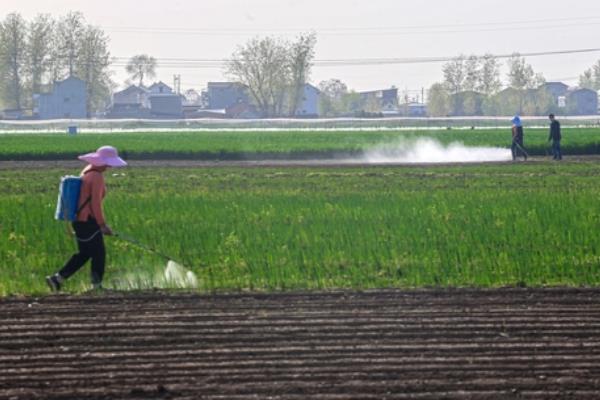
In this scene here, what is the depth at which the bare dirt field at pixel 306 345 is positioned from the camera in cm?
780

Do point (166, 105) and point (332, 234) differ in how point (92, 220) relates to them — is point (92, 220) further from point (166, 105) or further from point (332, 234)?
point (166, 105)

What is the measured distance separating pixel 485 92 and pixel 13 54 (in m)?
53.8

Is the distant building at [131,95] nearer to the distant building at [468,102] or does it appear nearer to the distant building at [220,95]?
the distant building at [220,95]

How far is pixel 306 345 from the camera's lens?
9.02 meters

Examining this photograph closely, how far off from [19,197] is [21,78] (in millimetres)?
105097

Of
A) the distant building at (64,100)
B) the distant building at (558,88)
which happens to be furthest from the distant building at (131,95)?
the distant building at (558,88)

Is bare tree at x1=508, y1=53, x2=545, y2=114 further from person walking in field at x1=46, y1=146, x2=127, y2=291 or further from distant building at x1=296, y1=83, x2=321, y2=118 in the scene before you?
person walking in field at x1=46, y1=146, x2=127, y2=291

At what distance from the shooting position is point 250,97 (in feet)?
429

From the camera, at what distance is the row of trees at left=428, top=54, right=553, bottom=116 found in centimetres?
12662

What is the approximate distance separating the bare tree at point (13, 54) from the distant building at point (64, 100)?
10472mm

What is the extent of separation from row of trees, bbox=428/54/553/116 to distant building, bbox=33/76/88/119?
42777 millimetres

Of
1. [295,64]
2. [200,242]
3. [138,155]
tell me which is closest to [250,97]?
[295,64]

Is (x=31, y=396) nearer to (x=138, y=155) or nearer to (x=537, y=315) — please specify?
(x=537, y=315)

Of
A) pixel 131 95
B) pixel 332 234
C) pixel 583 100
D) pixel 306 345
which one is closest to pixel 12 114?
pixel 131 95
